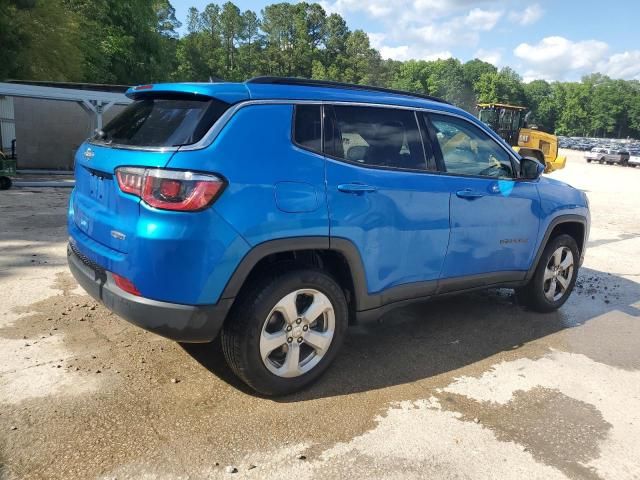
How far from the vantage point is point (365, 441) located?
2.80 metres

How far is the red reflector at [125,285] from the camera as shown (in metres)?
2.71

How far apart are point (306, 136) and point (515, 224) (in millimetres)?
2187

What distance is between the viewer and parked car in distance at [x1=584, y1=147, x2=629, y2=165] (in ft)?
138

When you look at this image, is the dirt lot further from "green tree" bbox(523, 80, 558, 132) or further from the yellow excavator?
"green tree" bbox(523, 80, 558, 132)

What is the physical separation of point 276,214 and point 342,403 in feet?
4.18

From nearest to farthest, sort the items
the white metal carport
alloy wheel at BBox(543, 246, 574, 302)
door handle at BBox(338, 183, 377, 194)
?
door handle at BBox(338, 183, 377, 194), alloy wheel at BBox(543, 246, 574, 302), the white metal carport

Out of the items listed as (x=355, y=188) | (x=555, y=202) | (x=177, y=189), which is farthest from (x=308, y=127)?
(x=555, y=202)

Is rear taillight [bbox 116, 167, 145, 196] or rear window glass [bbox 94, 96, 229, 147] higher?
rear window glass [bbox 94, 96, 229, 147]

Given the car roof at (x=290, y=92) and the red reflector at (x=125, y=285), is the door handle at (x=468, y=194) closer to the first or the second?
the car roof at (x=290, y=92)

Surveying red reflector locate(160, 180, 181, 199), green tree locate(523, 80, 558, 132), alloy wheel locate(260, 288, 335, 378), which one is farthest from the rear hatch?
green tree locate(523, 80, 558, 132)

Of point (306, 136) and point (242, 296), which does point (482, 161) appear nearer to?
point (306, 136)

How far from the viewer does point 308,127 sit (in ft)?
10.2

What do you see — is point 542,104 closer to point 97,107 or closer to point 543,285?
point 97,107

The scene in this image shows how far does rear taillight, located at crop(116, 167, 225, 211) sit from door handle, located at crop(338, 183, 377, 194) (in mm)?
848
